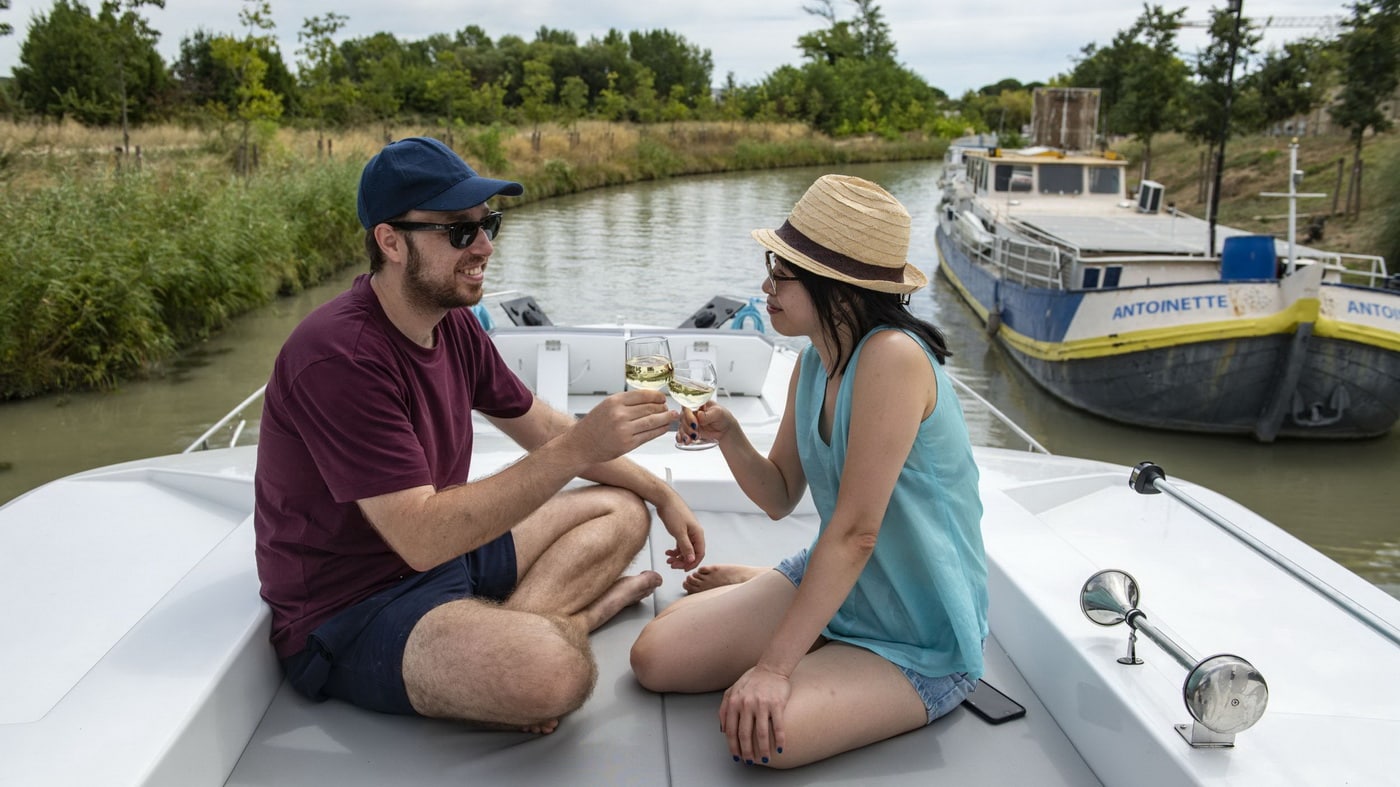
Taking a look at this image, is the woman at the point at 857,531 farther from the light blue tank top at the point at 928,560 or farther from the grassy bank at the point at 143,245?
the grassy bank at the point at 143,245

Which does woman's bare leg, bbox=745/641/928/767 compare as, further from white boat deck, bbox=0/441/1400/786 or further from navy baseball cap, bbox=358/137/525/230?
navy baseball cap, bbox=358/137/525/230

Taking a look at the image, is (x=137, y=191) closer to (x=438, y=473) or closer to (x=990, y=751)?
(x=438, y=473)

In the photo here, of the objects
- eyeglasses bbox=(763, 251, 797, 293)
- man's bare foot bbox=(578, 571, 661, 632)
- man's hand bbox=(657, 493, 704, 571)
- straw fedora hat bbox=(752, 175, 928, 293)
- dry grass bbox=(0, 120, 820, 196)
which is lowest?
man's bare foot bbox=(578, 571, 661, 632)

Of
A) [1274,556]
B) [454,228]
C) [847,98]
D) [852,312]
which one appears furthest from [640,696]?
[847,98]

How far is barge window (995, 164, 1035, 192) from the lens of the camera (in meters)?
16.3

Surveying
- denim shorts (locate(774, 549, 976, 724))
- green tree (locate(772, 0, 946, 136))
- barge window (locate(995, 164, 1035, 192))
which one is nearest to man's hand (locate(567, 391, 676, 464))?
denim shorts (locate(774, 549, 976, 724))

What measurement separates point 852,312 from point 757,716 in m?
0.81

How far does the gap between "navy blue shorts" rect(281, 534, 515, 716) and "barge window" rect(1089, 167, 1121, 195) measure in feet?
51.9

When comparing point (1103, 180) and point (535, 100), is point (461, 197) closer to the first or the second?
point (1103, 180)

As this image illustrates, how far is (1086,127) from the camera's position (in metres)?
20.6

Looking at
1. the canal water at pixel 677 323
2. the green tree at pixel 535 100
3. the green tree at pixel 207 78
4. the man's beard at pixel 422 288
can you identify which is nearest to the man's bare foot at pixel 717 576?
the man's beard at pixel 422 288

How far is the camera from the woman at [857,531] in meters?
1.98

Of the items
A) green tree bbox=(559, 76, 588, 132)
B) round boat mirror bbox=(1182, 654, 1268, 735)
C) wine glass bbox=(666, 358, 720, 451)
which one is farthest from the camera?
green tree bbox=(559, 76, 588, 132)

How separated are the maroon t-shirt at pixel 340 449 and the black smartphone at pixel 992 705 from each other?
49.2 inches
